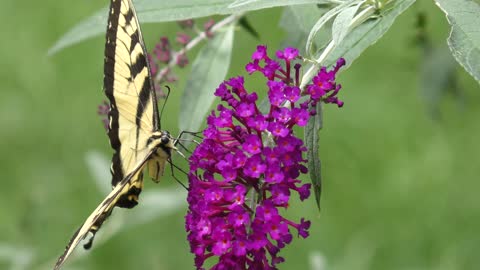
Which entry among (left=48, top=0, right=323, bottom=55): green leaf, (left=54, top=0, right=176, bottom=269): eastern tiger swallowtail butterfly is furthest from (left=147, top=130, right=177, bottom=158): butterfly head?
(left=48, top=0, right=323, bottom=55): green leaf

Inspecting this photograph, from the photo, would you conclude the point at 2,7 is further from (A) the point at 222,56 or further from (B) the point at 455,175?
(A) the point at 222,56

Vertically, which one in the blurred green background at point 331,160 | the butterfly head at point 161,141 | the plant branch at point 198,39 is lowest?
the blurred green background at point 331,160

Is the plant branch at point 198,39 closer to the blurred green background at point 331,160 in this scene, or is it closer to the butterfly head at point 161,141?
the butterfly head at point 161,141

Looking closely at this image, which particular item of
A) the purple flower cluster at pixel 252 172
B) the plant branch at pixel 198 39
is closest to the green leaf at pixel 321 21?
the purple flower cluster at pixel 252 172

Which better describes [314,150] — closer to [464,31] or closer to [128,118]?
[464,31]

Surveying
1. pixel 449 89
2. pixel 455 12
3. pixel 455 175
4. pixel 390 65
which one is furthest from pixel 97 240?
pixel 390 65
